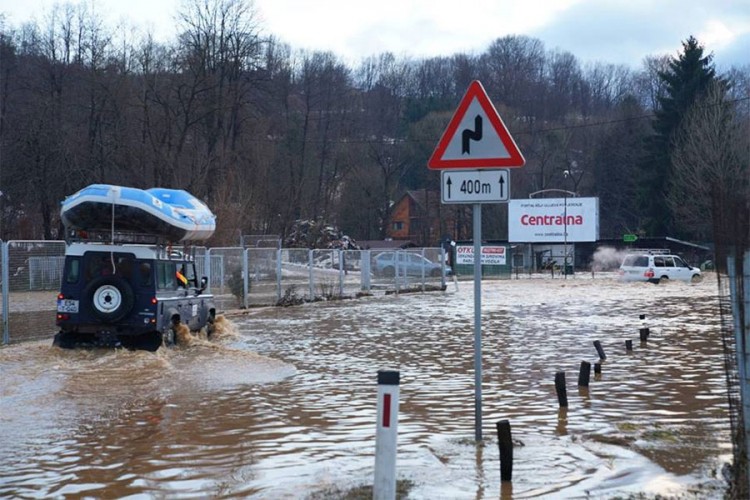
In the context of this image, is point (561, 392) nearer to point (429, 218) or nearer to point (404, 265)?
point (404, 265)

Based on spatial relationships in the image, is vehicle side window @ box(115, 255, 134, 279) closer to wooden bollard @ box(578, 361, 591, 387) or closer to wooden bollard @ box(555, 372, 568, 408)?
wooden bollard @ box(578, 361, 591, 387)

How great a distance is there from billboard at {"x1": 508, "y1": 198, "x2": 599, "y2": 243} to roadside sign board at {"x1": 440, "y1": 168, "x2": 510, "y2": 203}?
6462 centimetres

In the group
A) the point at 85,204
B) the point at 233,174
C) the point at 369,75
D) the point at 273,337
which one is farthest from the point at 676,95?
the point at 85,204

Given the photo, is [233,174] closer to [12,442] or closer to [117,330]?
[117,330]

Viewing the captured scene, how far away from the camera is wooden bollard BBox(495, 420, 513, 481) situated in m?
7.38

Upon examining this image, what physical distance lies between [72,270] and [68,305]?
582 mm

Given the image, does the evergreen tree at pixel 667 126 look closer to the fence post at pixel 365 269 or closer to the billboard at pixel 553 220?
the billboard at pixel 553 220

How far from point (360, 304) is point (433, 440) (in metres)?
23.7

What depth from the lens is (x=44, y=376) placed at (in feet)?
44.9

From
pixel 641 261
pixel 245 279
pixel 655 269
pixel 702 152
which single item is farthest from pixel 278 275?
pixel 702 152

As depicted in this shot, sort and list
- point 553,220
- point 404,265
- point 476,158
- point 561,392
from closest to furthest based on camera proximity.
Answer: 1. point 476,158
2. point 561,392
3. point 404,265
4. point 553,220

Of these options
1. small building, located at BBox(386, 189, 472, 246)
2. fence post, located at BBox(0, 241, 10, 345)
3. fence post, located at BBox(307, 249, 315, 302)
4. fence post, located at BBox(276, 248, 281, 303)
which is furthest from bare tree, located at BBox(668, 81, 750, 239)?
fence post, located at BBox(0, 241, 10, 345)

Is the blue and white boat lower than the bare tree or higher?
lower

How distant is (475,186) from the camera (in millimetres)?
8500
